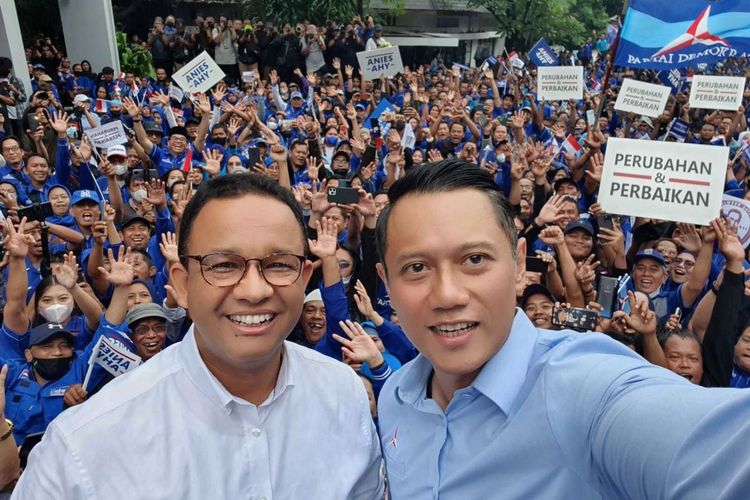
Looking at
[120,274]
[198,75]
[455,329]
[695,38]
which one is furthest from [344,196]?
[695,38]

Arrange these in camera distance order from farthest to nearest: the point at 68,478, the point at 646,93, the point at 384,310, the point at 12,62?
1. the point at 12,62
2. the point at 646,93
3. the point at 384,310
4. the point at 68,478

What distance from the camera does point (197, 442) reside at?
1.43 m

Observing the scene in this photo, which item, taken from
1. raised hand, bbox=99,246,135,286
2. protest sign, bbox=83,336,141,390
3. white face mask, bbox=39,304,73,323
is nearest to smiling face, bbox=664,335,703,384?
protest sign, bbox=83,336,141,390

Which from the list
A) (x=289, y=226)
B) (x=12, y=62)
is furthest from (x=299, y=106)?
(x=289, y=226)

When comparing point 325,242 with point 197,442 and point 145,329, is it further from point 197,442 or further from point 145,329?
point 197,442

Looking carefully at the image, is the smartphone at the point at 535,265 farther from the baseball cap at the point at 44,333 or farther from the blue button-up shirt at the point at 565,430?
the baseball cap at the point at 44,333

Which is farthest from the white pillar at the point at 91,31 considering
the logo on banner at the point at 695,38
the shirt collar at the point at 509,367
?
the shirt collar at the point at 509,367

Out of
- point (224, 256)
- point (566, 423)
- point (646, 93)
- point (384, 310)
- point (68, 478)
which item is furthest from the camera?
point (646, 93)

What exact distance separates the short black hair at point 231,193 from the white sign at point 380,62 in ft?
34.8

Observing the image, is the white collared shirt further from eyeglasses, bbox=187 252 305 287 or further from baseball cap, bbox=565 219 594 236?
baseball cap, bbox=565 219 594 236

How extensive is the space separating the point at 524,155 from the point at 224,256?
632cm

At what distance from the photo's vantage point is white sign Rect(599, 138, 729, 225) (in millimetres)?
4160

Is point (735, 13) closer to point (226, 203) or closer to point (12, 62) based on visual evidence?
point (226, 203)

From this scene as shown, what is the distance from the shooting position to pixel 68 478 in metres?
1.31
